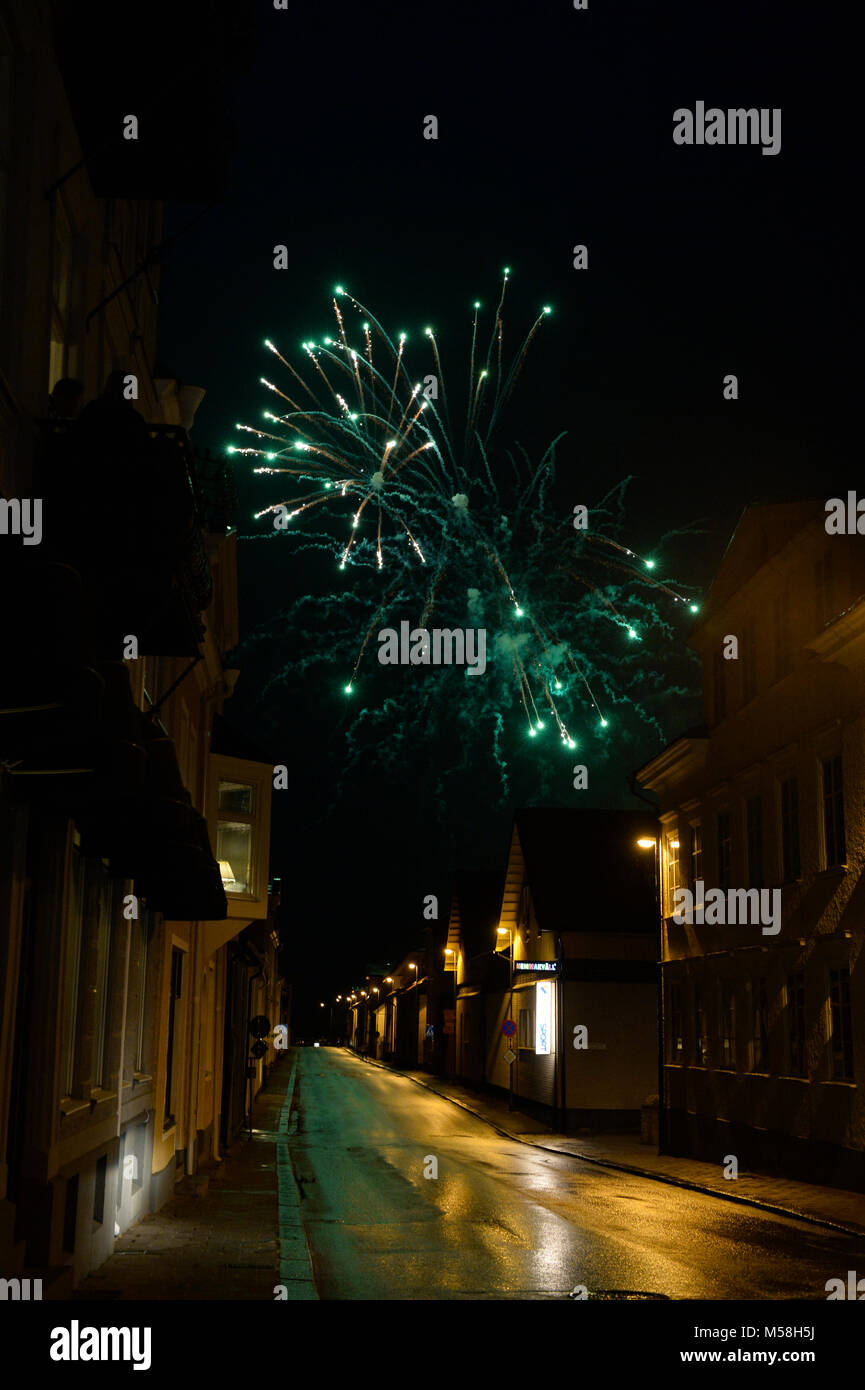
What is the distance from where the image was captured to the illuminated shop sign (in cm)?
3841

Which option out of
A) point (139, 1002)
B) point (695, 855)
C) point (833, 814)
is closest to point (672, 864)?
point (695, 855)

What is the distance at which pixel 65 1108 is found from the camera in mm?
10359

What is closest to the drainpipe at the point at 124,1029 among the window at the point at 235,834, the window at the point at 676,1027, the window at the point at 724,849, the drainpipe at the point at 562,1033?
the window at the point at 235,834

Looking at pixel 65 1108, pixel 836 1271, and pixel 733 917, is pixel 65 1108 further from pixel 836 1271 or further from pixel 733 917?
pixel 733 917

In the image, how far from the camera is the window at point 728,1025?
25641mm

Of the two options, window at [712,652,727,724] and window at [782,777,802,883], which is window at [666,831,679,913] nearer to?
window at [712,652,727,724]

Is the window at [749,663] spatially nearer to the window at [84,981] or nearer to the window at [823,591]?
the window at [823,591]

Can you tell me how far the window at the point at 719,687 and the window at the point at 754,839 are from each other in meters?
2.25

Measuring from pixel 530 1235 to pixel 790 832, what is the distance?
995cm

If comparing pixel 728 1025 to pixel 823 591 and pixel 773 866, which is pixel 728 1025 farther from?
pixel 823 591

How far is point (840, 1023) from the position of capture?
2080 cm

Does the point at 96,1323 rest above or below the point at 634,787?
below

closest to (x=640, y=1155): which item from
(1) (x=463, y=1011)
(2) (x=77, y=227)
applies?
(2) (x=77, y=227)

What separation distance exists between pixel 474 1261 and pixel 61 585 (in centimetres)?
936
